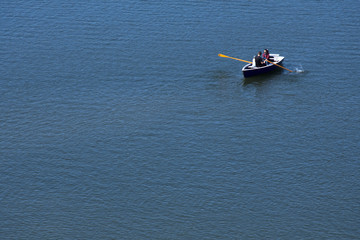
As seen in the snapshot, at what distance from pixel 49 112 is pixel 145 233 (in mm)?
20355

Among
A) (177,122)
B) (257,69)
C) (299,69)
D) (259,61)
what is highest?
(259,61)

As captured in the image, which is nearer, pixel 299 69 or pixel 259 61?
pixel 259 61

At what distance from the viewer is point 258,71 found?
67875mm

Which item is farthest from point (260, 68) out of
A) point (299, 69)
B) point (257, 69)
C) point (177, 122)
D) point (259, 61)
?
point (177, 122)

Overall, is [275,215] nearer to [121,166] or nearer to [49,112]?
[121,166]

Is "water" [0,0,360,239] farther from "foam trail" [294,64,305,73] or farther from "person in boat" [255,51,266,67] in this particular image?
"person in boat" [255,51,266,67]

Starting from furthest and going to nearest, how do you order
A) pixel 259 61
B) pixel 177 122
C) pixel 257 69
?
pixel 259 61 → pixel 257 69 → pixel 177 122

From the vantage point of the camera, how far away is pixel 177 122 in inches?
2344

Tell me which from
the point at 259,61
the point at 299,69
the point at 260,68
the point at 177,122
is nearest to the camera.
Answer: the point at 177,122

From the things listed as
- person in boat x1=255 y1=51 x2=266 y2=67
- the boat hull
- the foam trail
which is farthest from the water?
person in boat x1=255 y1=51 x2=266 y2=67

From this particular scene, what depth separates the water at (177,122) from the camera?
48.1m

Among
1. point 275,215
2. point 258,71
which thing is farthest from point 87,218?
point 258,71

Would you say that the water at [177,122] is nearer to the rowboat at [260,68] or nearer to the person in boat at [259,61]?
the rowboat at [260,68]

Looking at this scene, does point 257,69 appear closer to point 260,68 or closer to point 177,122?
point 260,68
